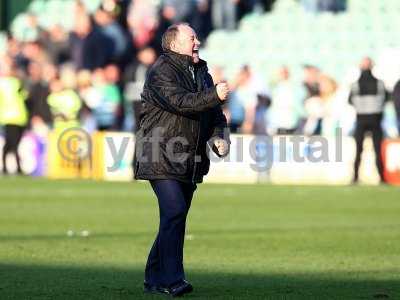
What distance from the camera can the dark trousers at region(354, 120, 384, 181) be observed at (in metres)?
28.6

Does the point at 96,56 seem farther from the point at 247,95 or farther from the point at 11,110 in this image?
the point at 247,95

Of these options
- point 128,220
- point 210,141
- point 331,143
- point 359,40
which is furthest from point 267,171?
point 210,141

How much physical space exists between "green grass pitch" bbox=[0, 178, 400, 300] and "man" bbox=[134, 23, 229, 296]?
15.8 inches

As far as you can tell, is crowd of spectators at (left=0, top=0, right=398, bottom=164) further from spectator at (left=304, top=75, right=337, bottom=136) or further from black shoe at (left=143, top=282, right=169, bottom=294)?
black shoe at (left=143, top=282, right=169, bottom=294)

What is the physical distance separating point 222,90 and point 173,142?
69 centimetres

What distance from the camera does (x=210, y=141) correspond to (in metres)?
10.3

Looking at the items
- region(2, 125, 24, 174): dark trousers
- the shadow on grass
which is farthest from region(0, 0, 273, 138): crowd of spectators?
the shadow on grass

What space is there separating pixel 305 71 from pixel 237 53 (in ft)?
13.1

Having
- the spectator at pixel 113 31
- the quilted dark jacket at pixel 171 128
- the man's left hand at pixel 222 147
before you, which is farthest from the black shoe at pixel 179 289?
the spectator at pixel 113 31

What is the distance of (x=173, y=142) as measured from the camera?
10.2 m

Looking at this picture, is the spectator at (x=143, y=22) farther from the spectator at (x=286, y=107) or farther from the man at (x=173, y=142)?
the man at (x=173, y=142)

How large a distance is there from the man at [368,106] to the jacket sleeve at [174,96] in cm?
1864

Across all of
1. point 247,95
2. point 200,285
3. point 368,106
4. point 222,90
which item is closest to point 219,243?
point 200,285

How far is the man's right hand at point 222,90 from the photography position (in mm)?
9789
